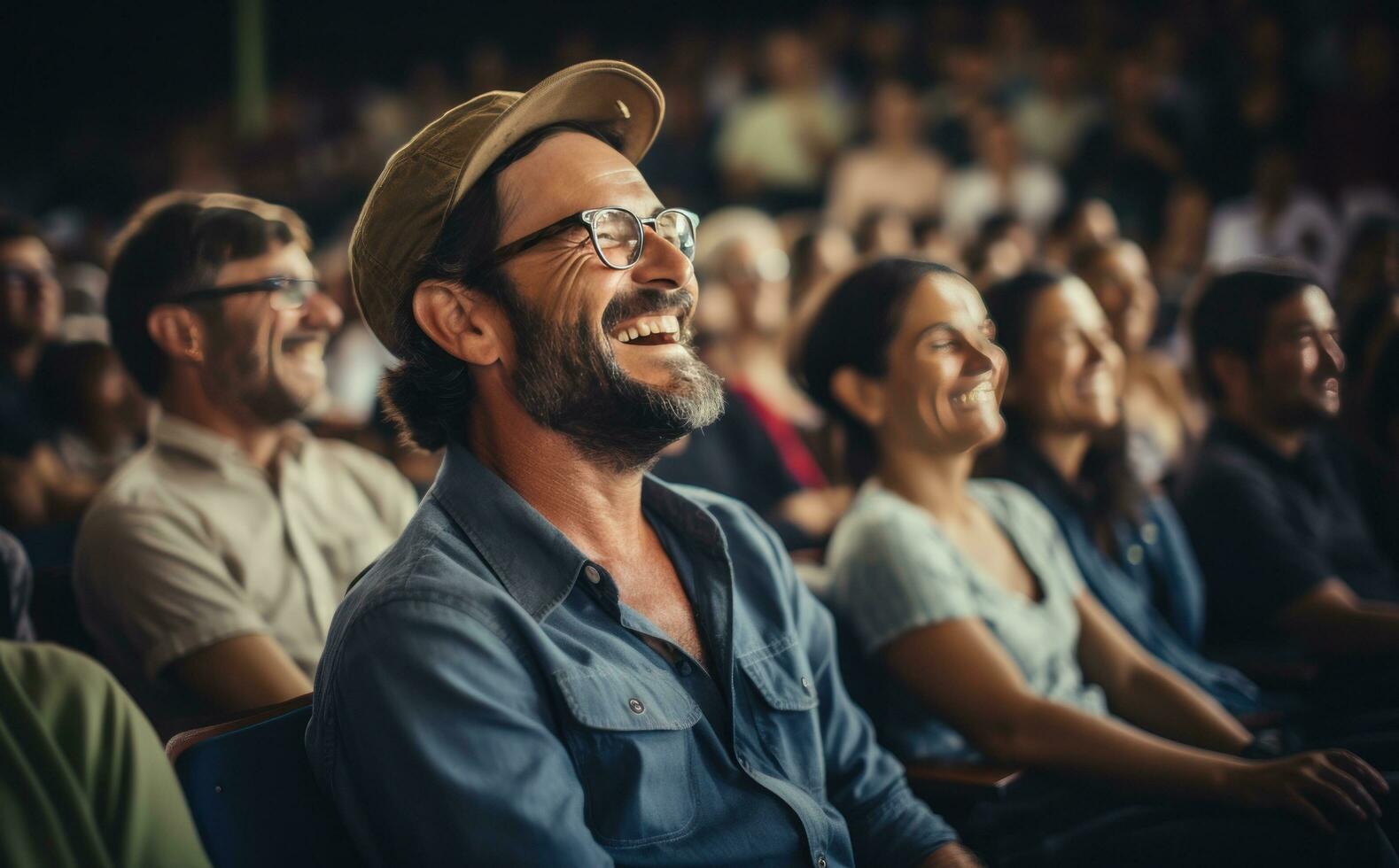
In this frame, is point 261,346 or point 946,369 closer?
point 946,369

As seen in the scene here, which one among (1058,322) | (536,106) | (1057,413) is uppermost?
(536,106)

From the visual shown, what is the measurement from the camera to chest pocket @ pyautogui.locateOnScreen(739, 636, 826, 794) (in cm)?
141

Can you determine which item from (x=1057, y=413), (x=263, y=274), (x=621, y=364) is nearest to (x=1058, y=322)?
(x=1057, y=413)

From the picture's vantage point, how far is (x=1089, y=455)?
2545 millimetres

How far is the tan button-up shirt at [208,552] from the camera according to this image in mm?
1773

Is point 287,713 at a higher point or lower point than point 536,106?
lower

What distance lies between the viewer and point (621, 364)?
142 centimetres

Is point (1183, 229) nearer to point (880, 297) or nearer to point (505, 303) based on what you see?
point (880, 297)

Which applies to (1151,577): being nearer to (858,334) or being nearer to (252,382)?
(858,334)

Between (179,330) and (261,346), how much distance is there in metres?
0.14

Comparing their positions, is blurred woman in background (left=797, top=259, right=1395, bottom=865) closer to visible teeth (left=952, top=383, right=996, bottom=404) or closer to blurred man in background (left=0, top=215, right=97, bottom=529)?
visible teeth (left=952, top=383, right=996, bottom=404)

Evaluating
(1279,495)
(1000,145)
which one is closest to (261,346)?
(1279,495)

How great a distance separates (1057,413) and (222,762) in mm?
1669

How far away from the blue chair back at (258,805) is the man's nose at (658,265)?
69 centimetres
